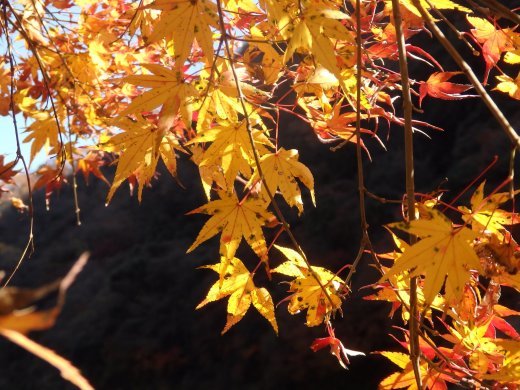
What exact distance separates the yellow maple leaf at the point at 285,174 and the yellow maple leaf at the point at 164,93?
128mm

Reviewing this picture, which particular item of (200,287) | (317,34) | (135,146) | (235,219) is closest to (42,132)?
(135,146)

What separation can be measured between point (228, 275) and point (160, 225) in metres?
6.02

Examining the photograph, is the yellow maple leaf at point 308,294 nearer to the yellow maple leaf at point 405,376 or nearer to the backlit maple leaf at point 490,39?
the yellow maple leaf at point 405,376

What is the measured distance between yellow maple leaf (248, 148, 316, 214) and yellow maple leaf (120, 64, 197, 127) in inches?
5.0

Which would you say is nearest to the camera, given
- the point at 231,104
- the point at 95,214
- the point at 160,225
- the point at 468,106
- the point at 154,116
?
the point at 231,104

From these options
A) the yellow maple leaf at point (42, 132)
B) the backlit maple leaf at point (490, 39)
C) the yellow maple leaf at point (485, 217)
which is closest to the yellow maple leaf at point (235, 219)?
the yellow maple leaf at point (485, 217)

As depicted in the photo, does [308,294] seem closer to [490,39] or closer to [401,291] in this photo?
[401,291]

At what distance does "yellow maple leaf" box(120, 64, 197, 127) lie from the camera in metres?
0.64

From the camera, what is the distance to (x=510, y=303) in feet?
9.80

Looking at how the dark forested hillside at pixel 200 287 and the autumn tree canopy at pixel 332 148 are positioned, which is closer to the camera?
the autumn tree canopy at pixel 332 148

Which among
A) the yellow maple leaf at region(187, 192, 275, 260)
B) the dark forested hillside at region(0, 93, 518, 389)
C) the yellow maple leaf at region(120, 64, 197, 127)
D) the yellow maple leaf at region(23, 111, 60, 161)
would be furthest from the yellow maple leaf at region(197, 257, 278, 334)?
the dark forested hillside at region(0, 93, 518, 389)

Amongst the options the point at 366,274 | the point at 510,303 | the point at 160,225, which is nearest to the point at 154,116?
the point at 510,303

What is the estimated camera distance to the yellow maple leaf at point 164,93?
2.10 feet

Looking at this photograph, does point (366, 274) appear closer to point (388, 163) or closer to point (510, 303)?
point (510, 303)
